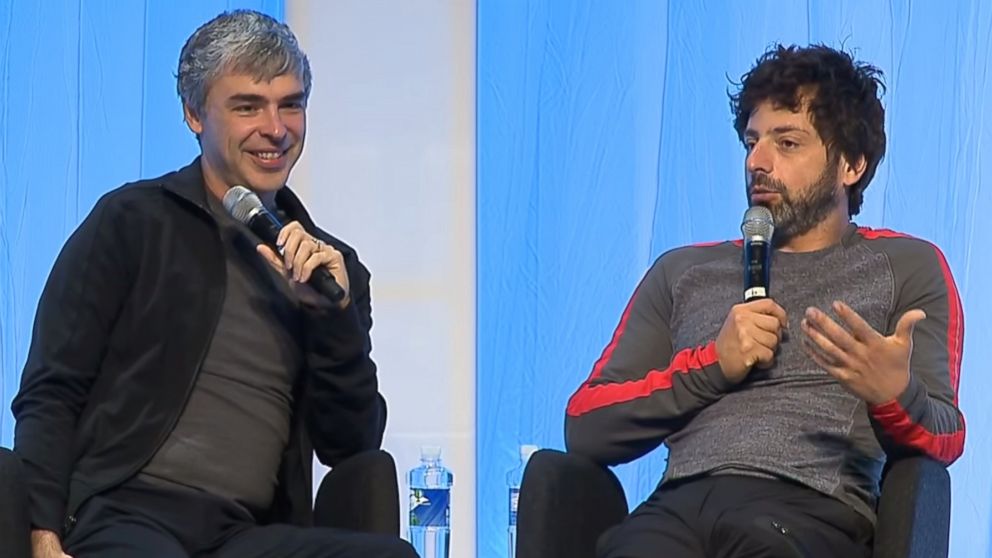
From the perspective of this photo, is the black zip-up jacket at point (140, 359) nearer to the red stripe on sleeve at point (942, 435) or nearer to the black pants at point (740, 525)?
the black pants at point (740, 525)

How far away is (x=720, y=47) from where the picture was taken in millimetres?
2664

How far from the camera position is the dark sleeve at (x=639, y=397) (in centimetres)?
192

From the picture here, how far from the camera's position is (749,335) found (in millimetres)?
1830

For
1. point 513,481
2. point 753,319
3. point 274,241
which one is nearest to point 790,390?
point 753,319

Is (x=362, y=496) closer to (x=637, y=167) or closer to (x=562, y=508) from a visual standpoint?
(x=562, y=508)

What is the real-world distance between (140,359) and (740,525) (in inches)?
33.2

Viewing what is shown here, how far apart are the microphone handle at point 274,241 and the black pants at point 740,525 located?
506 mm

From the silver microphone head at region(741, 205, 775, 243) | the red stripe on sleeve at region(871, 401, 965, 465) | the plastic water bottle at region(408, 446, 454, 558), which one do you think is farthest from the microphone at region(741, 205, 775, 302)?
the plastic water bottle at region(408, 446, 454, 558)

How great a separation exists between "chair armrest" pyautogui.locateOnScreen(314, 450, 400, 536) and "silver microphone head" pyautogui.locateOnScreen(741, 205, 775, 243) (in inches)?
23.4

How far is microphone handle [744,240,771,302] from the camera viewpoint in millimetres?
1819

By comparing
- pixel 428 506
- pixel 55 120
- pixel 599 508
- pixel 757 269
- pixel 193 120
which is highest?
pixel 55 120

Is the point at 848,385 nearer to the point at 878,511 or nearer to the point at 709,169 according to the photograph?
the point at 878,511

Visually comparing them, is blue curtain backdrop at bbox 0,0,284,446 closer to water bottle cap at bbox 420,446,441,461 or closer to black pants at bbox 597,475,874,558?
water bottle cap at bbox 420,446,441,461

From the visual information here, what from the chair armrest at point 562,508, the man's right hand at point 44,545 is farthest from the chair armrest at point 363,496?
the man's right hand at point 44,545
